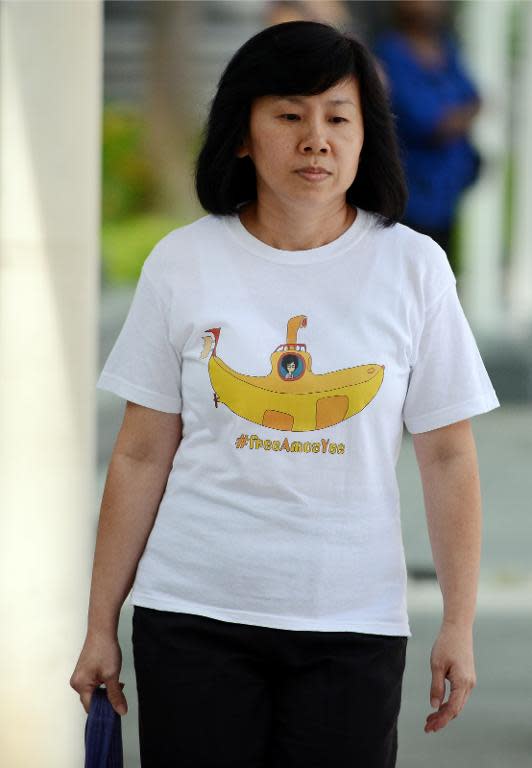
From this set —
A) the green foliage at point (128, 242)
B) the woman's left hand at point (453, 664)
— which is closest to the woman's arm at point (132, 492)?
the woman's left hand at point (453, 664)

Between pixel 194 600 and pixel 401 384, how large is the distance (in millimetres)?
405

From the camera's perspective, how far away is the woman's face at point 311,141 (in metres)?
1.88

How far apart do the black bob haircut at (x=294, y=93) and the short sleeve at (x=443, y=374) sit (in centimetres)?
16

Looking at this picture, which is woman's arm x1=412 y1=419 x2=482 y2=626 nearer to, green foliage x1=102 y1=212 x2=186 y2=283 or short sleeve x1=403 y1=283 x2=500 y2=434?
short sleeve x1=403 y1=283 x2=500 y2=434

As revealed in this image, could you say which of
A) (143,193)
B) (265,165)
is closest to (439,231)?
(143,193)

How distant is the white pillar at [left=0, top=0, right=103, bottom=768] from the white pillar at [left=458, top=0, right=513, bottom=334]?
21.3 feet

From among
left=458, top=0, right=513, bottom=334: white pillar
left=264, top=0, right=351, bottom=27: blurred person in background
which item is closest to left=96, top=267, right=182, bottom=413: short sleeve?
left=264, top=0, right=351, bottom=27: blurred person in background

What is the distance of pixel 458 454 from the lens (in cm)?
193

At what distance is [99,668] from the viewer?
203 cm

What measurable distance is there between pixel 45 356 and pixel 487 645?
84.3 inches

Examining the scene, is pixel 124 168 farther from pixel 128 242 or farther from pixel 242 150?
pixel 242 150

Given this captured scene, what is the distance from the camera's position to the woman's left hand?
1913 mm

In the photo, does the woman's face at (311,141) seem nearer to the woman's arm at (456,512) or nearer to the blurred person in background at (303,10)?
the woman's arm at (456,512)

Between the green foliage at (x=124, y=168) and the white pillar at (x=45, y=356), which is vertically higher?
the green foliage at (x=124, y=168)
